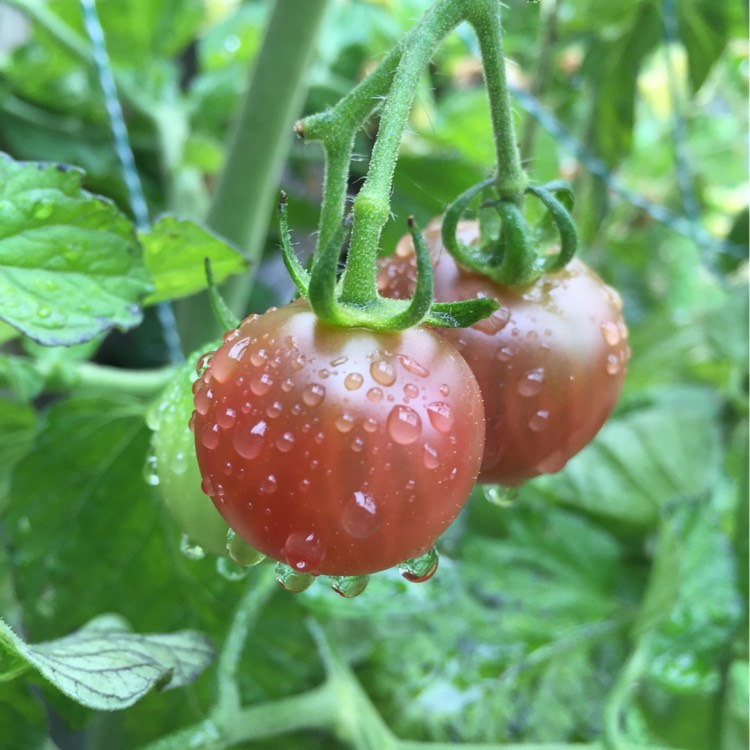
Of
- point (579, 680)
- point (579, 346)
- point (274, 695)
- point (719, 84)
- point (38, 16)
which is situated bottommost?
point (579, 680)

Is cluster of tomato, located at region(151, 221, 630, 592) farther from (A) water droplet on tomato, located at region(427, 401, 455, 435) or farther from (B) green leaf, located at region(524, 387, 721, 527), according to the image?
(B) green leaf, located at region(524, 387, 721, 527)

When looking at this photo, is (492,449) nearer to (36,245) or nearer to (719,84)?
(36,245)

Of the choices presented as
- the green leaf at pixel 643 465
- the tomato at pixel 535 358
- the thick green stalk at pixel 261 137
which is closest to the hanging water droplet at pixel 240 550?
the tomato at pixel 535 358

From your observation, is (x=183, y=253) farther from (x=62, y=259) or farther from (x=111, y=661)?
(x=111, y=661)

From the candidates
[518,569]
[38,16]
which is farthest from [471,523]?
[38,16]

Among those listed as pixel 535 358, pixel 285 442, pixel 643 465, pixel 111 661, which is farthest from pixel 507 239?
pixel 643 465

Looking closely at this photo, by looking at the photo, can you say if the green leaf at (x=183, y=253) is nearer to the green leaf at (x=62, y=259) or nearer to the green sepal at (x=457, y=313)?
the green leaf at (x=62, y=259)

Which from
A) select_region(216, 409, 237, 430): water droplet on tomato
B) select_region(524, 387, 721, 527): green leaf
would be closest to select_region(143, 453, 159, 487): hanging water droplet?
select_region(216, 409, 237, 430): water droplet on tomato

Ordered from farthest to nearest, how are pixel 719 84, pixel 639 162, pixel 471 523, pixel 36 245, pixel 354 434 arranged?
1. pixel 639 162
2. pixel 719 84
3. pixel 471 523
4. pixel 36 245
5. pixel 354 434
